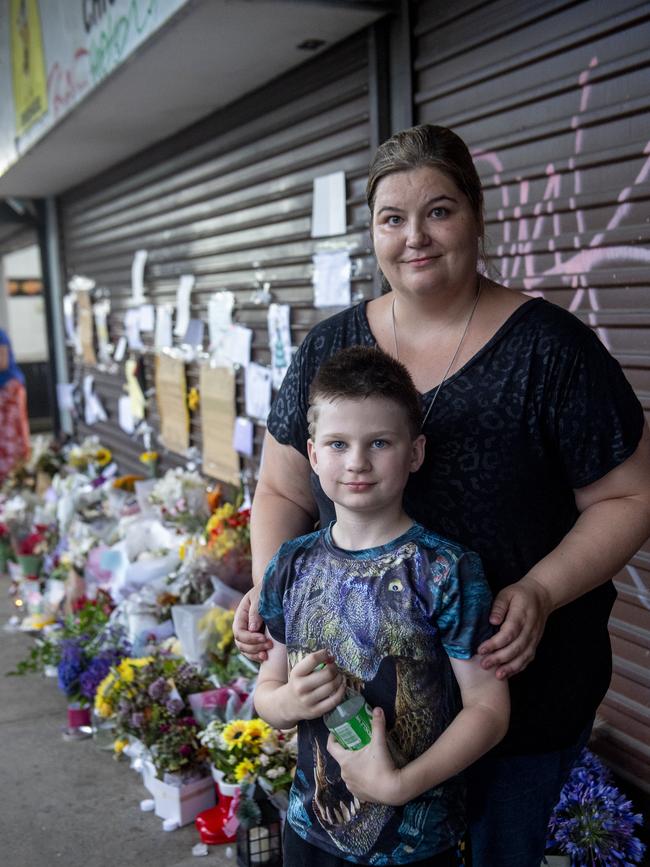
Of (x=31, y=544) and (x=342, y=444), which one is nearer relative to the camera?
(x=342, y=444)

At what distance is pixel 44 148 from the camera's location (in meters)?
6.34

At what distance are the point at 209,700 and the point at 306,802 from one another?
1.81 metres

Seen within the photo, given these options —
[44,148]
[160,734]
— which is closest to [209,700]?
[160,734]

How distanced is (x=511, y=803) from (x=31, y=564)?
5179mm

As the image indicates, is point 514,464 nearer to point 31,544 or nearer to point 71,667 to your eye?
point 71,667

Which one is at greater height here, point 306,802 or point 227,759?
point 306,802

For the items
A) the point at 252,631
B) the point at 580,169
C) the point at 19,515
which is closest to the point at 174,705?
the point at 252,631

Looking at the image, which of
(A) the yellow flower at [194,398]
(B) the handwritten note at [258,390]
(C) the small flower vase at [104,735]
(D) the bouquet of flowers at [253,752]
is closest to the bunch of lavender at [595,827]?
(D) the bouquet of flowers at [253,752]

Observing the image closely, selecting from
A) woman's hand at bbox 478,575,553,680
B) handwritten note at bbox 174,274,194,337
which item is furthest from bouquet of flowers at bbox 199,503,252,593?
woman's hand at bbox 478,575,553,680

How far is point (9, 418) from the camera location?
29.0 ft

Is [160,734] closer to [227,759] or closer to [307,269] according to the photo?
[227,759]

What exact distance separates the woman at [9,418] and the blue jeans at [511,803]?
770 cm

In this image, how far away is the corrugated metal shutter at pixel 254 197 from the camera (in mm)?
3943

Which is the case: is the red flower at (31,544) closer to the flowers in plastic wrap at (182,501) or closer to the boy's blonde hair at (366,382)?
the flowers in plastic wrap at (182,501)
